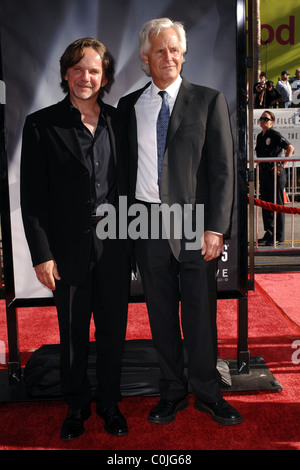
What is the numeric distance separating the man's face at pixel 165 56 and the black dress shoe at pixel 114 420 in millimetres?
1930

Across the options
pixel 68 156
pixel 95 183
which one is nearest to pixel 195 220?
pixel 95 183

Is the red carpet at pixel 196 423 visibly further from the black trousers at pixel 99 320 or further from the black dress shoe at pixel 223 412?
the black trousers at pixel 99 320

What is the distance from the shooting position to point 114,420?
9.16ft

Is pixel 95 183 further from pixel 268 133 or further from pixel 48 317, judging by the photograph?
pixel 268 133

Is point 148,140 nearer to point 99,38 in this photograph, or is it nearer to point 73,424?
point 99,38

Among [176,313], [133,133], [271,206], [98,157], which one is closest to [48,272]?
[98,157]

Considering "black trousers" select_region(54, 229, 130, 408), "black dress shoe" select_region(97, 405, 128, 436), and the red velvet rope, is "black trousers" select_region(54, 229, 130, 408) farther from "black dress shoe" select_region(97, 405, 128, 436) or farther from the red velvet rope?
the red velvet rope

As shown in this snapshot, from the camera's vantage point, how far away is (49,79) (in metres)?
3.04

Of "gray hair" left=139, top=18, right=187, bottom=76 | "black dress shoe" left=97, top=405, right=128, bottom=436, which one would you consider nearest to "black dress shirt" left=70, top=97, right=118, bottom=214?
"gray hair" left=139, top=18, right=187, bottom=76

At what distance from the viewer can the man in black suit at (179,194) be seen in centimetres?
272

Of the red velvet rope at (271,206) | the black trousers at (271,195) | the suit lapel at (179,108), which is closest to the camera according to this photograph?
the suit lapel at (179,108)

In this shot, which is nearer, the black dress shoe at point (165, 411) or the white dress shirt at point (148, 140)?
the white dress shirt at point (148, 140)

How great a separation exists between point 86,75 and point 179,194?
83 cm

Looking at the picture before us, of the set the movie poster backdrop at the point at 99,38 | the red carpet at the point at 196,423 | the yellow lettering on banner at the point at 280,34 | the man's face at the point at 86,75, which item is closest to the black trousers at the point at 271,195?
the red carpet at the point at 196,423
